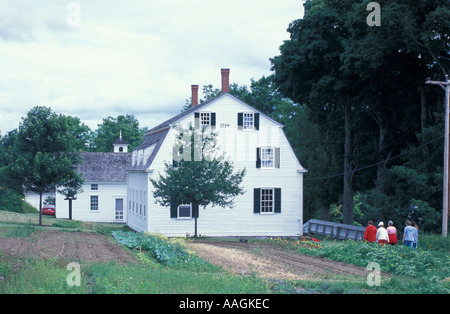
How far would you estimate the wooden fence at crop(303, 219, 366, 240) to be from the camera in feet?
113

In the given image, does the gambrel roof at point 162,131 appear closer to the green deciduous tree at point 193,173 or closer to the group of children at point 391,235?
the green deciduous tree at point 193,173

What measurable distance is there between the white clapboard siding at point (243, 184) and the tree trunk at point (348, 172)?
499 cm

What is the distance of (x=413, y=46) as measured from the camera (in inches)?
1166

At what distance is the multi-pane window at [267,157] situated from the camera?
37250mm

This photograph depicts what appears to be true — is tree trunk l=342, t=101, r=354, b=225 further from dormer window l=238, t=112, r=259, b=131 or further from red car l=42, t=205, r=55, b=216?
red car l=42, t=205, r=55, b=216

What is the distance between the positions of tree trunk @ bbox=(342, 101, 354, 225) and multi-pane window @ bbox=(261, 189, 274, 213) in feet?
21.7

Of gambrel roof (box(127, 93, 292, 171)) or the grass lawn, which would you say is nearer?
the grass lawn

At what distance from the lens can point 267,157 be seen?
3738cm

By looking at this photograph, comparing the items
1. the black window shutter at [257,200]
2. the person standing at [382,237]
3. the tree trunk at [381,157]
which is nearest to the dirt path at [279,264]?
the person standing at [382,237]

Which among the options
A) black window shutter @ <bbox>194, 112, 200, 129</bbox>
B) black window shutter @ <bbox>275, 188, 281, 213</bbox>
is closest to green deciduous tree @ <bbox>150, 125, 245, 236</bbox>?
black window shutter @ <bbox>194, 112, 200, 129</bbox>

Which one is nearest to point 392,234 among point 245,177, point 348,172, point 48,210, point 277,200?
point 277,200

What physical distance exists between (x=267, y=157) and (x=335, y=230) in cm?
667

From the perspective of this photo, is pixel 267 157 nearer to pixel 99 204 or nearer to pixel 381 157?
pixel 381 157

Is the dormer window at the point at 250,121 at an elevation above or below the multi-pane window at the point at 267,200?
above
